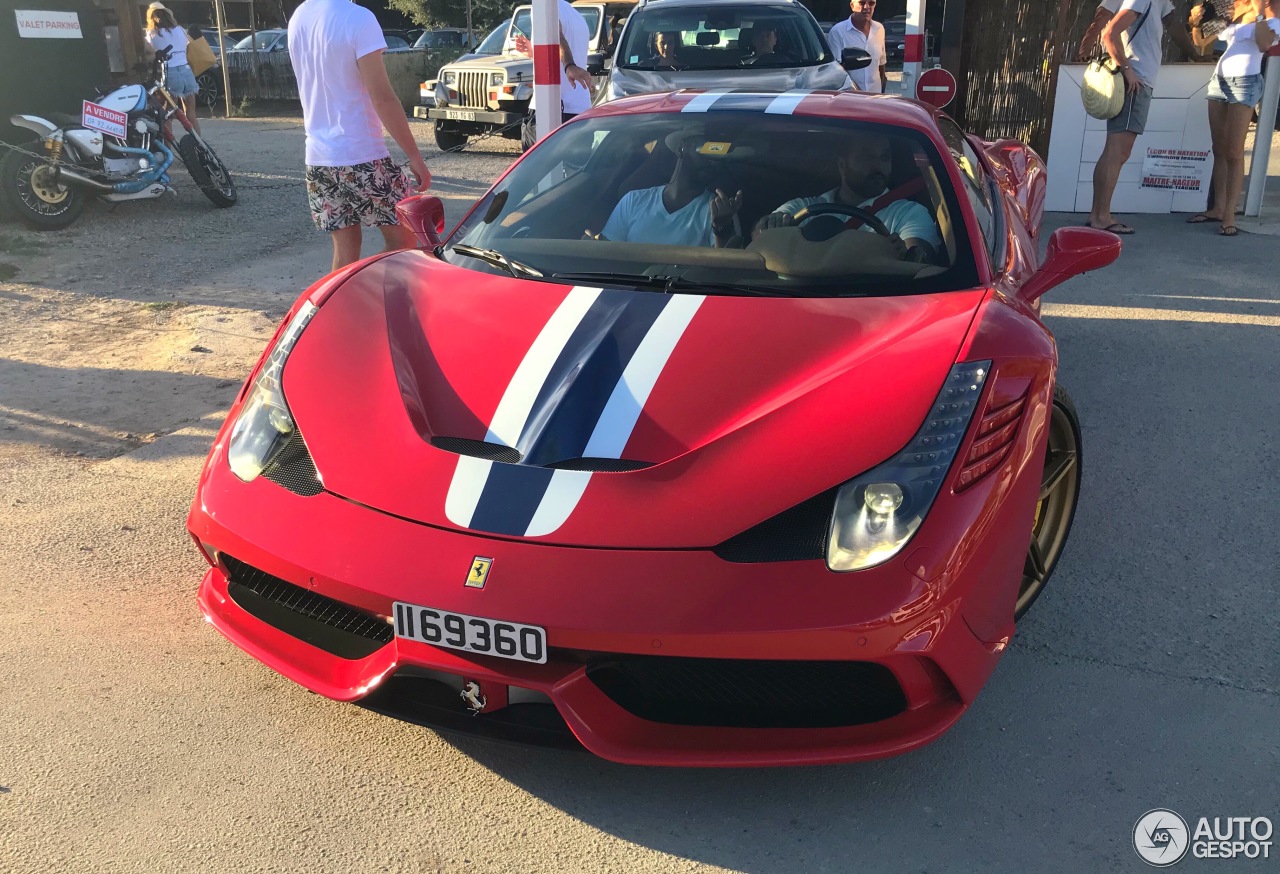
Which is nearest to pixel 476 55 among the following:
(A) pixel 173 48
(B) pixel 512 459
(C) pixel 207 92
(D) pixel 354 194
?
(A) pixel 173 48

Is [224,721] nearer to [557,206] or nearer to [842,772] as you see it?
[842,772]

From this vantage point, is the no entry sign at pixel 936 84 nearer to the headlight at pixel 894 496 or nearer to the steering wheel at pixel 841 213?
the steering wheel at pixel 841 213

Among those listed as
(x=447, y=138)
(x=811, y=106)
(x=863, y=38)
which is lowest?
(x=447, y=138)

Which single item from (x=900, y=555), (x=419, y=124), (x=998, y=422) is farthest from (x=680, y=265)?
(x=419, y=124)

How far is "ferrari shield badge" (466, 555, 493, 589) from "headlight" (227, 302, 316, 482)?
26.7 inches

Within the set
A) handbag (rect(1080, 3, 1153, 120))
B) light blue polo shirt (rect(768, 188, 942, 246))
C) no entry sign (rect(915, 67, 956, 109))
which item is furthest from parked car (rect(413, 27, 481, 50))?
light blue polo shirt (rect(768, 188, 942, 246))

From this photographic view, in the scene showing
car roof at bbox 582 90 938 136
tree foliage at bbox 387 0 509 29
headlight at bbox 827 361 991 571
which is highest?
tree foliage at bbox 387 0 509 29

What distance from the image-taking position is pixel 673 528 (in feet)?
7.19

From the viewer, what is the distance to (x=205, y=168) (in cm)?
908

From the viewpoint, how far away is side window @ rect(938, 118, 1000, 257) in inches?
132

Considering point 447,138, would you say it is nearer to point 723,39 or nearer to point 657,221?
point 723,39

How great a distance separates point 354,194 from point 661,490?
3.27 meters

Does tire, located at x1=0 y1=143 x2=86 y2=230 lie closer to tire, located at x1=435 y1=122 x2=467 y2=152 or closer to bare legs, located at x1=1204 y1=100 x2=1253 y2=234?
tire, located at x1=435 y1=122 x2=467 y2=152

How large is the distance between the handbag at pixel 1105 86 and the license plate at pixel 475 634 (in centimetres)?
695
